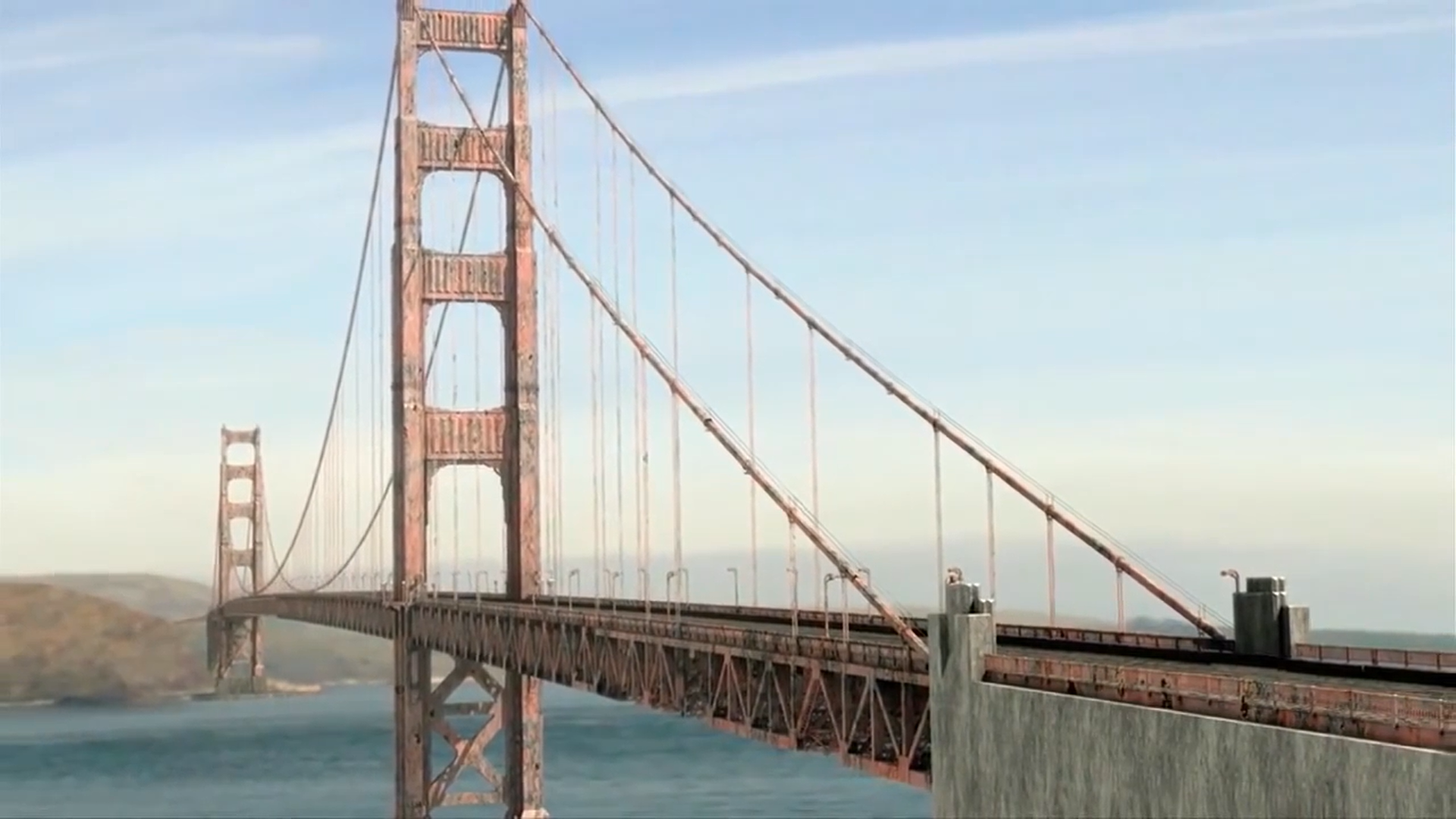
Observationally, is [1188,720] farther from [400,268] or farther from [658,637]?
[400,268]

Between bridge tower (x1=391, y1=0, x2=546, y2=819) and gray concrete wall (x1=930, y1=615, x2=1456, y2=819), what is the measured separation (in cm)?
4072

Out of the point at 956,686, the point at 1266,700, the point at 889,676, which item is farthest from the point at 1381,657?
the point at 1266,700

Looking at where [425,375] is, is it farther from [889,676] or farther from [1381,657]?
[1381,657]

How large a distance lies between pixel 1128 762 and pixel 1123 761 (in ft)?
0.43

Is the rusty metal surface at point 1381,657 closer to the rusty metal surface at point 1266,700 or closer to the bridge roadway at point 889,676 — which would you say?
the bridge roadway at point 889,676

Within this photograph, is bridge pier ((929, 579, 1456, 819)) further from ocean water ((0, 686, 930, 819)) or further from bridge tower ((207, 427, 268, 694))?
bridge tower ((207, 427, 268, 694))

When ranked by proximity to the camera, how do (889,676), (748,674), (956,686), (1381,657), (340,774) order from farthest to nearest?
(340,774), (748,674), (889,676), (1381,657), (956,686)

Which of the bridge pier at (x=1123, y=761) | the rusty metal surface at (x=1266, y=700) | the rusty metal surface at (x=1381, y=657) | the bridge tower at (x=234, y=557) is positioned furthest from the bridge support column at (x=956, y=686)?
the bridge tower at (x=234, y=557)

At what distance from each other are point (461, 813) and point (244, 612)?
52.5 m

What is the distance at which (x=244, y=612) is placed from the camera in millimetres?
141375

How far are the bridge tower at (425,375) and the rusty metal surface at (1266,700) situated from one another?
43014 millimetres

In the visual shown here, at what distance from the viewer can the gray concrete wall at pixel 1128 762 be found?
19.6m

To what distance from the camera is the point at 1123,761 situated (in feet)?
77.7

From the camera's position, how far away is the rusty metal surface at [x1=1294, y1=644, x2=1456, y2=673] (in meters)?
29.2
